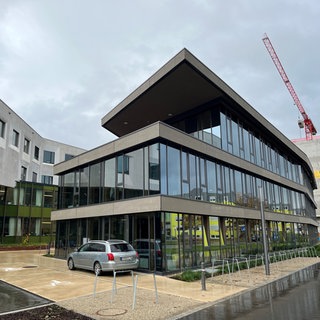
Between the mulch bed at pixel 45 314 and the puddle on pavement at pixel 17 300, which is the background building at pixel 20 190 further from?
the mulch bed at pixel 45 314

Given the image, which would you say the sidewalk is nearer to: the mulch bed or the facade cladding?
the mulch bed

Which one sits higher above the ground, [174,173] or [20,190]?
[20,190]

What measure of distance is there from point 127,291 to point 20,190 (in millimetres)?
31235

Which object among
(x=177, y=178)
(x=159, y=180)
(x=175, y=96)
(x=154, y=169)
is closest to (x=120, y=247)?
(x=159, y=180)

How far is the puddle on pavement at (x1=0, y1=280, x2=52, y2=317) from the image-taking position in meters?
8.95

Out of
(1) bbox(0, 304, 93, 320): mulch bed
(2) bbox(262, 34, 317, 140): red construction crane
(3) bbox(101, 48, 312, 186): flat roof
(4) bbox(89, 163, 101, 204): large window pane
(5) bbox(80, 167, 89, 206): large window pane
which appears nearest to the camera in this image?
(1) bbox(0, 304, 93, 320): mulch bed

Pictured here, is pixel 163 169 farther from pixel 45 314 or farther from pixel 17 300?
pixel 45 314

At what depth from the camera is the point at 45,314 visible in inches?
318

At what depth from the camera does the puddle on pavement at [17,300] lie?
8953 millimetres

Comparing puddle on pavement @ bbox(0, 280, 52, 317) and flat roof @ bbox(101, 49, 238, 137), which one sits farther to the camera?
flat roof @ bbox(101, 49, 238, 137)

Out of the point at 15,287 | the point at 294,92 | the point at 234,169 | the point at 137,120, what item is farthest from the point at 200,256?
the point at 294,92

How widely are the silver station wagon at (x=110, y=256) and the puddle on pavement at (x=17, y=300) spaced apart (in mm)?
3343

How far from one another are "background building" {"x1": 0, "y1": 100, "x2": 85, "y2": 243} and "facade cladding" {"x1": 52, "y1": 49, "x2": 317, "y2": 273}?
1308 cm

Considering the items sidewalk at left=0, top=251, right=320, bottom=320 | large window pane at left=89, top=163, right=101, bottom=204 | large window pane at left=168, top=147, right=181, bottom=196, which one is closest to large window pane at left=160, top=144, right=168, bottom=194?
large window pane at left=168, top=147, right=181, bottom=196
